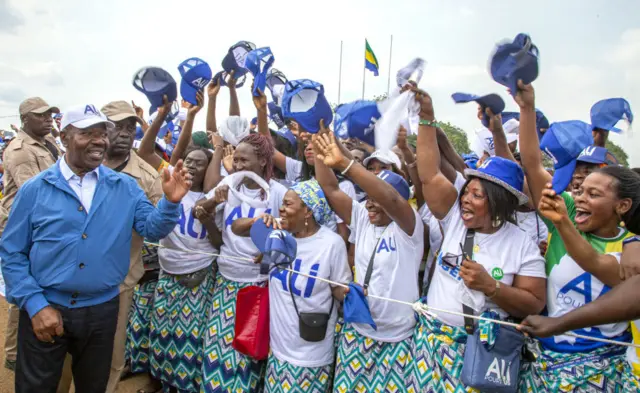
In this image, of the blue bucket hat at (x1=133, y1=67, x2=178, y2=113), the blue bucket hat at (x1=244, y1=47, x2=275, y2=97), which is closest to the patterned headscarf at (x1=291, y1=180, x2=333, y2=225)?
the blue bucket hat at (x1=244, y1=47, x2=275, y2=97)

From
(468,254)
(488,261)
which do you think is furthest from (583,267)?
(468,254)

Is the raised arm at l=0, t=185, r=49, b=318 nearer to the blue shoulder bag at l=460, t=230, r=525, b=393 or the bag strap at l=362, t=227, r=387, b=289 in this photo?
the bag strap at l=362, t=227, r=387, b=289

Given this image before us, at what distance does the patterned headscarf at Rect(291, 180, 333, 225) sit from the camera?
3049mm

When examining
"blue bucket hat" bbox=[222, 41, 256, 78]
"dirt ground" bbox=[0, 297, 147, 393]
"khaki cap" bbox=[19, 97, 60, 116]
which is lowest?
"dirt ground" bbox=[0, 297, 147, 393]

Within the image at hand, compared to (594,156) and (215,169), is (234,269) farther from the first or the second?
(594,156)

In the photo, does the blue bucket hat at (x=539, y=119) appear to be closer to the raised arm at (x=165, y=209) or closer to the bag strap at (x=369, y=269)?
the bag strap at (x=369, y=269)

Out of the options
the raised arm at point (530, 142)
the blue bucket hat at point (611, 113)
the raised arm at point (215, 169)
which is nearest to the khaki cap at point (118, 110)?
the raised arm at point (215, 169)

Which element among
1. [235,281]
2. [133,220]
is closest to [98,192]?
[133,220]

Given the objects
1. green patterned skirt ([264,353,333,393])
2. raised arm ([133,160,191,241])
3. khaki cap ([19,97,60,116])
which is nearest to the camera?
raised arm ([133,160,191,241])

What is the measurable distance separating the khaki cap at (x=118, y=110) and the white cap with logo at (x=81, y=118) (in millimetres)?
900

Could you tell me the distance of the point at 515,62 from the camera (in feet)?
7.10

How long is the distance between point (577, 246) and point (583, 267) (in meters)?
0.13

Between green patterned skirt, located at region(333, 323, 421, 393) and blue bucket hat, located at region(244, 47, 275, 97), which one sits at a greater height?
blue bucket hat, located at region(244, 47, 275, 97)

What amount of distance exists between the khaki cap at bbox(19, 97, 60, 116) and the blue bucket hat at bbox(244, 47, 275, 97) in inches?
83.8
